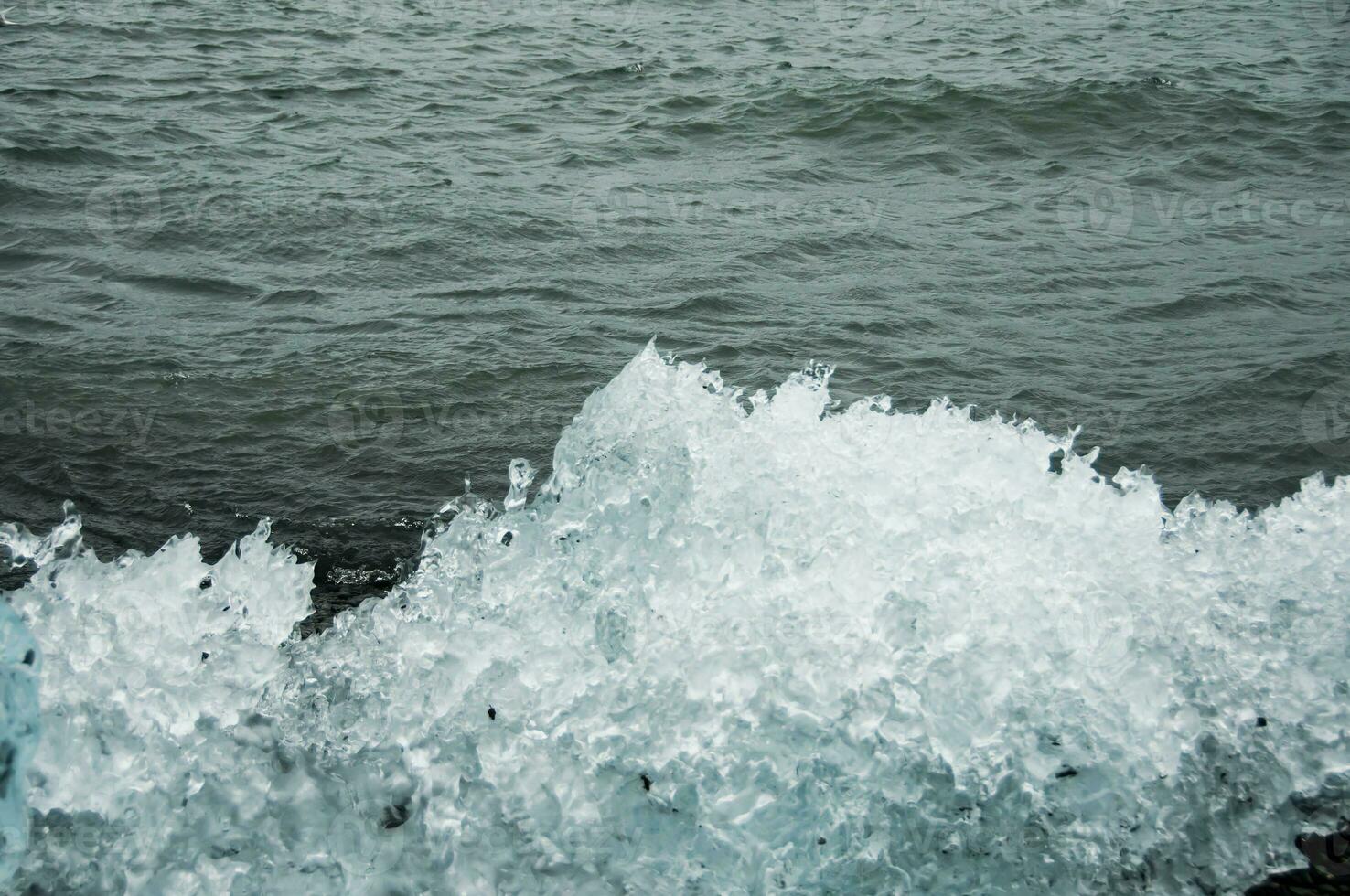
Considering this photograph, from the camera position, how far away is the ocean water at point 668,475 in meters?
3.64

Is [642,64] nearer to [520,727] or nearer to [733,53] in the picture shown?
[733,53]

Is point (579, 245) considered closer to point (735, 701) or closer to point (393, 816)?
point (735, 701)

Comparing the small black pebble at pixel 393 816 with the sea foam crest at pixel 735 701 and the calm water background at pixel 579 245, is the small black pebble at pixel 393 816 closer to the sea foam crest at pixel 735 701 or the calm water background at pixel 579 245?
the sea foam crest at pixel 735 701

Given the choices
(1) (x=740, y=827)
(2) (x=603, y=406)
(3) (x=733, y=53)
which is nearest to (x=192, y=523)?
(2) (x=603, y=406)

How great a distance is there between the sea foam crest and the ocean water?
0.5 inches

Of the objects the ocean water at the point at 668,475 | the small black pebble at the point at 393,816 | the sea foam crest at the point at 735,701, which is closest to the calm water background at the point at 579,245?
the ocean water at the point at 668,475

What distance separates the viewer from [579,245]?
27.2ft

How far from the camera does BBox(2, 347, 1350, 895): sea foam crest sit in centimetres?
357

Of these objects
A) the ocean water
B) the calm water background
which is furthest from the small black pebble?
the calm water background

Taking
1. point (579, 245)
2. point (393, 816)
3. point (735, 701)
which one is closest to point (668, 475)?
point (735, 701)

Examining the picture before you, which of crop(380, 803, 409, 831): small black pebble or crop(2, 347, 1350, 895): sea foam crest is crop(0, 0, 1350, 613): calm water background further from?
crop(380, 803, 409, 831): small black pebble

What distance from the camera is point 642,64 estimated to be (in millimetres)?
12469

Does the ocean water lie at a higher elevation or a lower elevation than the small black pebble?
higher

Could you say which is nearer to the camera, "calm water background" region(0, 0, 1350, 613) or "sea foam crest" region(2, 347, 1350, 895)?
"sea foam crest" region(2, 347, 1350, 895)
